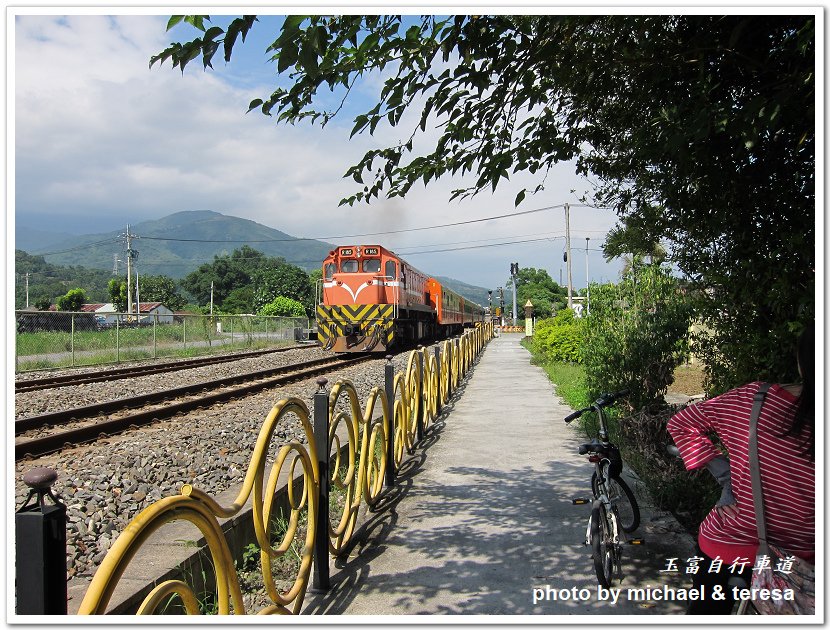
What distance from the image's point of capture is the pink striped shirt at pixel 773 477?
79.4 inches

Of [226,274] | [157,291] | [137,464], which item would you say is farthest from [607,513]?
[157,291]

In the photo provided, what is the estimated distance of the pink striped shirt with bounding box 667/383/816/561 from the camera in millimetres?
2016

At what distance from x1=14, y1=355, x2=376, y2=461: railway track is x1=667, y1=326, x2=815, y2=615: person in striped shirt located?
6.95 meters

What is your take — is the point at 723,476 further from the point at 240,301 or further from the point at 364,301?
the point at 240,301

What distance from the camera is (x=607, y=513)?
3578mm

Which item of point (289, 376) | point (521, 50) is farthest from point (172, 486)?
point (289, 376)

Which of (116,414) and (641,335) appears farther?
(116,414)

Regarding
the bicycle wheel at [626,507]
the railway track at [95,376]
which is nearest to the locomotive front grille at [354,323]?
the railway track at [95,376]

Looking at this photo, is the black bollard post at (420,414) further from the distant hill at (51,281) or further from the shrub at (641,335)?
the distant hill at (51,281)

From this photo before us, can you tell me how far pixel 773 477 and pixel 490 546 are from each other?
2.38m

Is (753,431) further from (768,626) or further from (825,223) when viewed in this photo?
(825,223)

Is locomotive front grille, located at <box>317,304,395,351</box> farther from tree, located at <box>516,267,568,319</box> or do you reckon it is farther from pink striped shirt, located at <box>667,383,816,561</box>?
tree, located at <box>516,267,568,319</box>

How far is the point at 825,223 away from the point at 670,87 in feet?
6.93

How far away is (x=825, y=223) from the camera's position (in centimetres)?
255
